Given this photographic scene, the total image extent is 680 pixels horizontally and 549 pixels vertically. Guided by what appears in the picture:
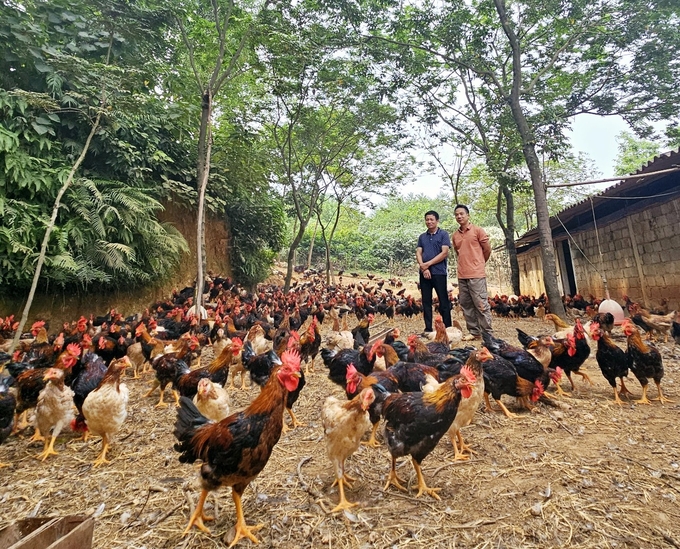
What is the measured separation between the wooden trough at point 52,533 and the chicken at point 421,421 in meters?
1.97

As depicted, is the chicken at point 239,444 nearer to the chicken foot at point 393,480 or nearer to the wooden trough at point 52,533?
the wooden trough at point 52,533

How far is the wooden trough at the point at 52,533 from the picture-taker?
153 centimetres

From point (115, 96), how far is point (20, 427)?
6755 millimetres

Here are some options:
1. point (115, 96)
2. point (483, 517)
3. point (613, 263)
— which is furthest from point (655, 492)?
point (613, 263)

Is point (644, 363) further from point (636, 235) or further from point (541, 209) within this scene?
point (636, 235)

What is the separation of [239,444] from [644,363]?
15.9 feet

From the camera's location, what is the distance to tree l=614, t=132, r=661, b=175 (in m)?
27.5

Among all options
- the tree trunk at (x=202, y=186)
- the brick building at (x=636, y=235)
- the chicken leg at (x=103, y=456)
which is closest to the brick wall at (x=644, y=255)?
the brick building at (x=636, y=235)

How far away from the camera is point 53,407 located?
3.62 meters

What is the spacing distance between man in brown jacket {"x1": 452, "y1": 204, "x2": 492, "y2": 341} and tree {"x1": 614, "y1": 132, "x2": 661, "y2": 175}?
2980 centimetres

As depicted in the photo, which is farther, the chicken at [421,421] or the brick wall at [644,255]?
→ the brick wall at [644,255]

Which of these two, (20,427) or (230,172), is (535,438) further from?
(230,172)

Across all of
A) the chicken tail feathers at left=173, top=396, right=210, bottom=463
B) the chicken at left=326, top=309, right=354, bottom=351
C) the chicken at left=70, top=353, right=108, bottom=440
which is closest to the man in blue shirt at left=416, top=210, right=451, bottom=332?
the chicken at left=326, top=309, right=354, bottom=351

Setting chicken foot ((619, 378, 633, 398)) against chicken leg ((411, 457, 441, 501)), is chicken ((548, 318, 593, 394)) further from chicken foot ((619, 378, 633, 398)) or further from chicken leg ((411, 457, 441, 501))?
chicken leg ((411, 457, 441, 501))
